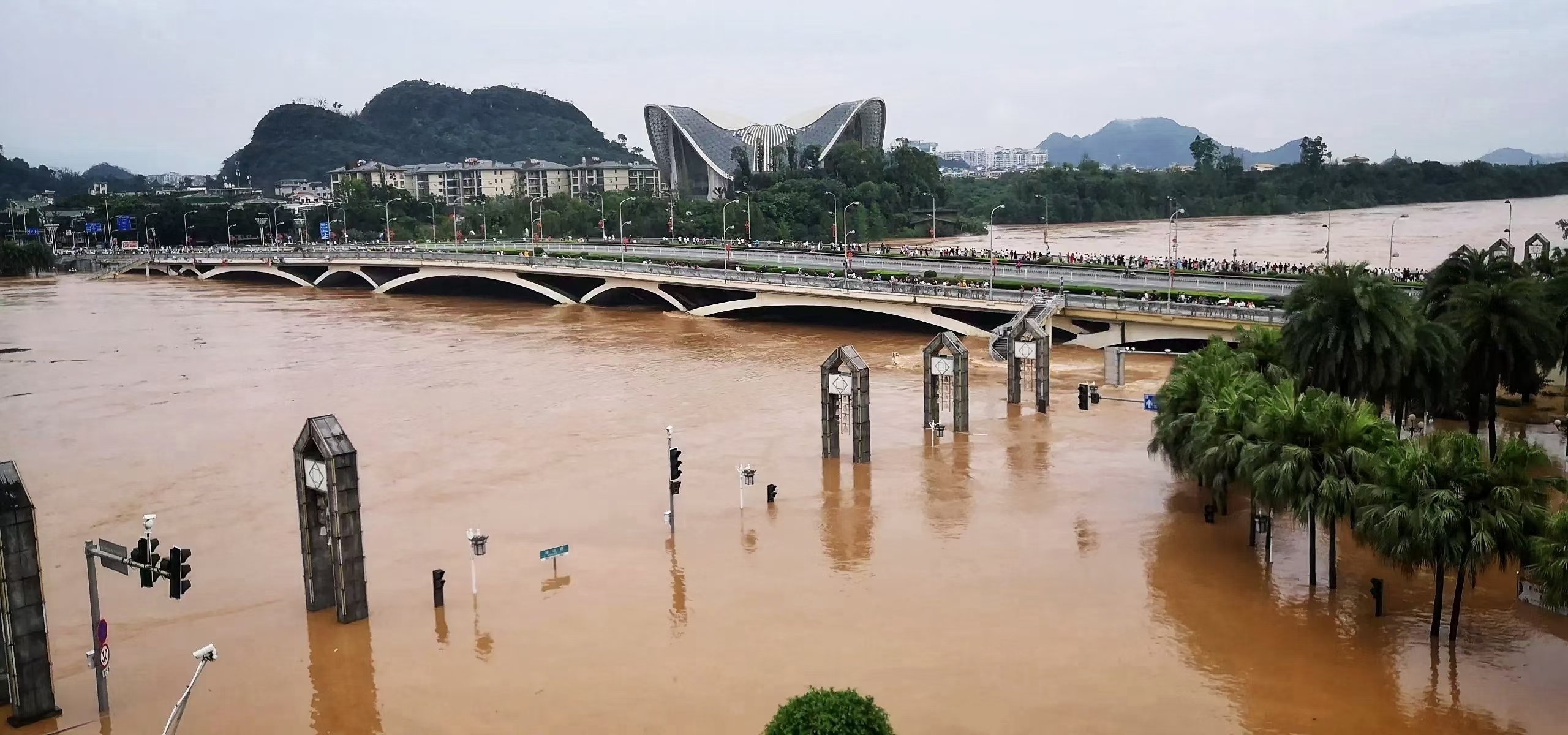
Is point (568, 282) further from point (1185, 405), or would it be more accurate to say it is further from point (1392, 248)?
point (1185, 405)

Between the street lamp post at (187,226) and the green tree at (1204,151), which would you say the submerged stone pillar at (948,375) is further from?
the green tree at (1204,151)

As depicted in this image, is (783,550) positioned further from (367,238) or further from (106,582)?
(367,238)

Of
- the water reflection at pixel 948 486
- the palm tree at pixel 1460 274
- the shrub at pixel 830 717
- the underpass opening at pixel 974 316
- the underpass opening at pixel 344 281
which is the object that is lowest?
the water reflection at pixel 948 486

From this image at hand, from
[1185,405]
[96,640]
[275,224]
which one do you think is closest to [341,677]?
[96,640]

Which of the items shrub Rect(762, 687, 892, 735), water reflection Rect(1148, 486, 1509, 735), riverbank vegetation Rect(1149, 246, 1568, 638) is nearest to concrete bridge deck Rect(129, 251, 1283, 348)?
riverbank vegetation Rect(1149, 246, 1568, 638)

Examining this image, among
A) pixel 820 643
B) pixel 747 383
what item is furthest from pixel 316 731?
pixel 747 383

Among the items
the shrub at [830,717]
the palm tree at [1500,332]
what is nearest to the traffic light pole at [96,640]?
the shrub at [830,717]
